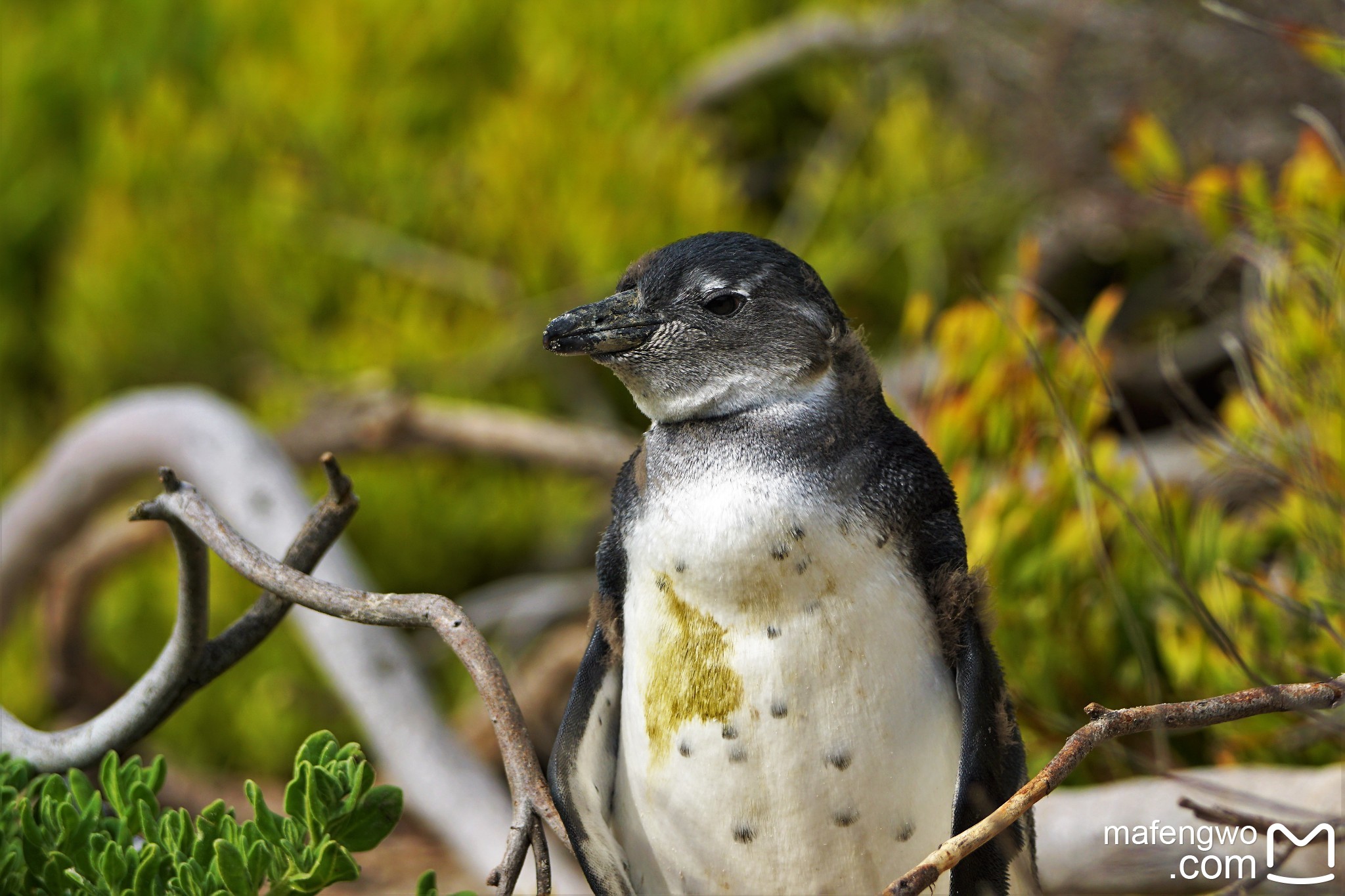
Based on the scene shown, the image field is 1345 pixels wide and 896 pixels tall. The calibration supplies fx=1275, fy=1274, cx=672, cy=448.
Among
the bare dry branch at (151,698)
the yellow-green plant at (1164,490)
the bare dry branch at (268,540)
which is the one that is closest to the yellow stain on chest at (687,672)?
the bare dry branch at (151,698)

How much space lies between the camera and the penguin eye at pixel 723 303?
625 mm

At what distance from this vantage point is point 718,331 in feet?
2.04

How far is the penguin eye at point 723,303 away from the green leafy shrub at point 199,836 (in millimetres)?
265

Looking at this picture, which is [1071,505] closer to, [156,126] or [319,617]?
[319,617]

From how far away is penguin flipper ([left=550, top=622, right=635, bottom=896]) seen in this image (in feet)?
2.19

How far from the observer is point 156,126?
2.80m

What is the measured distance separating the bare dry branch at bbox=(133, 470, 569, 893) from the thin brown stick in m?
0.15

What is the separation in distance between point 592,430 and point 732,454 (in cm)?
146

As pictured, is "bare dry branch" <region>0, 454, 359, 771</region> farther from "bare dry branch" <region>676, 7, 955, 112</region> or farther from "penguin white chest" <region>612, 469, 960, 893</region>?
"bare dry branch" <region>676, 7, 955, 112</region>

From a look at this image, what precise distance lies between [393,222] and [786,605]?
2135 millimetres

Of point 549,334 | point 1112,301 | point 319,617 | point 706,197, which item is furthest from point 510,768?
point 706,197

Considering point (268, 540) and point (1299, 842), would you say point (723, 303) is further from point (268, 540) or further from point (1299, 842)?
point (268, 540)

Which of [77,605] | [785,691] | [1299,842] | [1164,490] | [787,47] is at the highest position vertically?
[787,47]
